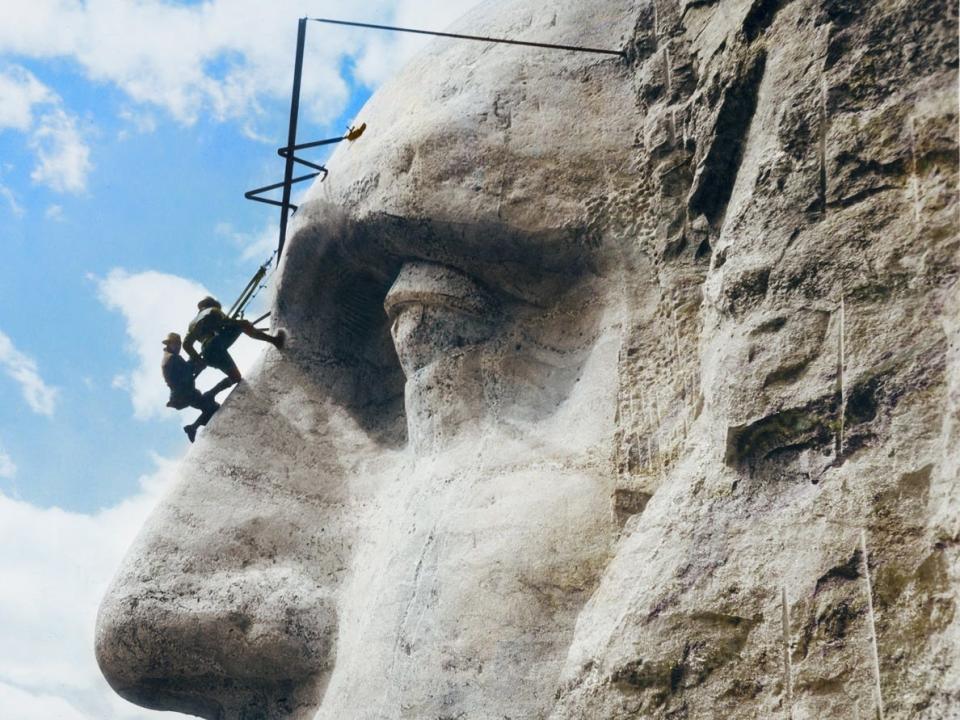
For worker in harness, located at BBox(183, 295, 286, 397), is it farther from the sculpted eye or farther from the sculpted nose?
the sculpted eye

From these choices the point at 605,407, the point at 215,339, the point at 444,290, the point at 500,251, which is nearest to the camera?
the point at 605,407

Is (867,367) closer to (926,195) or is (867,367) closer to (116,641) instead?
(926,195)

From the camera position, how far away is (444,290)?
13.9 feet

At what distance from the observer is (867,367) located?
2.95 m

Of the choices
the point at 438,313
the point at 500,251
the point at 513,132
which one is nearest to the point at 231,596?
the point at 438,313

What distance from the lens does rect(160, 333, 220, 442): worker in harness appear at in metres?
4.99

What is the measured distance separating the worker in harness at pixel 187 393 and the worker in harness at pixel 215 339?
30mm

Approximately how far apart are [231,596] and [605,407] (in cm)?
125

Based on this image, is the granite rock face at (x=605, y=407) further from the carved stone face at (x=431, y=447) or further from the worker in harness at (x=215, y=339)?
the worker in harness at (x=215, y=339)

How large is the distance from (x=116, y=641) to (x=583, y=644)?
5.47 ft

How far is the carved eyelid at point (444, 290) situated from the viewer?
4211mm

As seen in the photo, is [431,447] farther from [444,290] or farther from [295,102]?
[295,102]

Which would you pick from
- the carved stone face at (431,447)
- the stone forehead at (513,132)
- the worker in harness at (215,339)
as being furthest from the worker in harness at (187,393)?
the stone forehead at (513,132)

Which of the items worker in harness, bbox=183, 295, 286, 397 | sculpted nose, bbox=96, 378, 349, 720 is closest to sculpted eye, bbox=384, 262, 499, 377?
sculpted nose, bbox=96, 378, 349, 720
